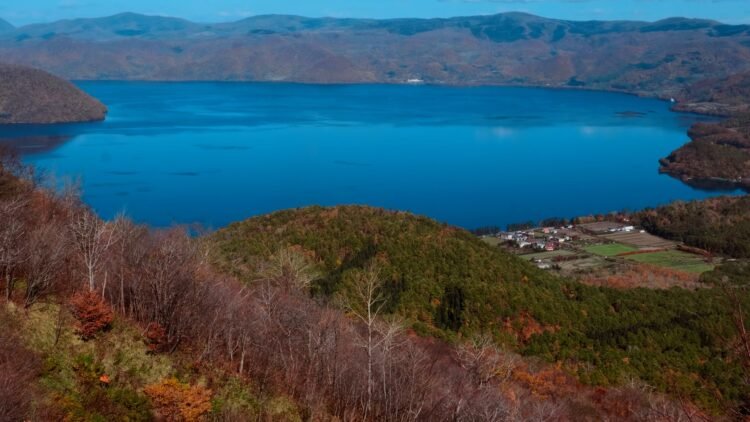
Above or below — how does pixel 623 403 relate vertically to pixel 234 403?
below

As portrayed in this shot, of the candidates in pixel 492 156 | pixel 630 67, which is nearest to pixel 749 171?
pixel 492 156

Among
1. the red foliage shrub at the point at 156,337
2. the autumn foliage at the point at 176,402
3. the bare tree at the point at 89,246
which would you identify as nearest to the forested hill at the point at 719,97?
the bare tree at the point at 89,246

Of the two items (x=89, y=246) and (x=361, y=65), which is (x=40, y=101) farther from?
(x=361, y=65)

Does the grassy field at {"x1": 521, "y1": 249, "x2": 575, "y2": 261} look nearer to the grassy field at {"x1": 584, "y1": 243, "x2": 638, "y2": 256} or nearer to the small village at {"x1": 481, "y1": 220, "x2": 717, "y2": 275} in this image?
the small village at {"x1": 481, "y1": 220, "x2": 717, "y2": 275}

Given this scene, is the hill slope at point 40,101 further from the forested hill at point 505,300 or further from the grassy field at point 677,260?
the forested hill at point 505,300

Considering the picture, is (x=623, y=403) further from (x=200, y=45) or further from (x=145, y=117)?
(x=200, y=45)

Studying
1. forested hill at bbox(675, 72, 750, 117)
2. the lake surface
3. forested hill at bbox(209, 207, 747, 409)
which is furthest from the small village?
forested hill at bbox(675, 72, 750, 117)
